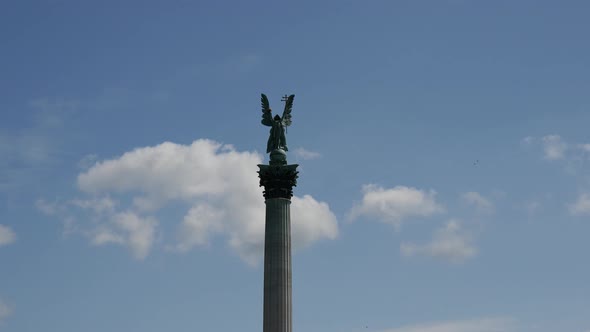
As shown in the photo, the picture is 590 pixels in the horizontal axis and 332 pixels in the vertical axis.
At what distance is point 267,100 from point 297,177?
21.4ft

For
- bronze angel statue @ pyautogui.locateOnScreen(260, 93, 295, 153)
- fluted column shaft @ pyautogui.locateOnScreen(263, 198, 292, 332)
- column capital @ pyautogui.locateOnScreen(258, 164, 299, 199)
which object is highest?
bronze angel statue @ pyautogui.locateOnScreen(260, 93, 295, 153)

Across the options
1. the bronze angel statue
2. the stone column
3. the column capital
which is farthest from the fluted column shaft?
the bronze angel statue

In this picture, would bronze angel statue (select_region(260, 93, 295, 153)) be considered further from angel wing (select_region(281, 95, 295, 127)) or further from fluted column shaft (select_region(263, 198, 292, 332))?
fluted column shaft (select_region(263, 198, 292, 332))

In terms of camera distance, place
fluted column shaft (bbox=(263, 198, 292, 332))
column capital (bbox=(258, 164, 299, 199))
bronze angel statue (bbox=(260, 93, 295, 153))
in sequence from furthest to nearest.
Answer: bronze angel statue (bbox=(260, 93, 295, 153)) → column capital (bbox=(258, 164, 299, 199)) → fluted column shaft (bbox=(263, 198, 292, 332))

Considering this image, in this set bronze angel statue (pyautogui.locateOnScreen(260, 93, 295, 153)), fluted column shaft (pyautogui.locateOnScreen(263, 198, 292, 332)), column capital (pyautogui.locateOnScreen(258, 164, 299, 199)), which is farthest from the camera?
bronze angel statue (pyautogui.locateOnScreen(260, 93, 295, 153))

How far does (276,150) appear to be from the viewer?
56.2m

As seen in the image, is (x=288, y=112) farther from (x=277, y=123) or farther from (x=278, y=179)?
(x=278, y=179)

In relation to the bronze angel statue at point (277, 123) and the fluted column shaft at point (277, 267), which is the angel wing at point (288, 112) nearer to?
the bronze angel statue at point (277, 123)

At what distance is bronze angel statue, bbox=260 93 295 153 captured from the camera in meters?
56.8

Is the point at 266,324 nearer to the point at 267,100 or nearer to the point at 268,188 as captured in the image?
the point at 268,188

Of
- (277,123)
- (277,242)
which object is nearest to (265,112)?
(277,123)

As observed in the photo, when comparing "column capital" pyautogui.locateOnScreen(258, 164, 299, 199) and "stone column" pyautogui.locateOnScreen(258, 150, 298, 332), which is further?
"column capital" pyautogui.locateOnScreen(258, 164, 299, 199)

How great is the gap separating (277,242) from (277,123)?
8.77 metres

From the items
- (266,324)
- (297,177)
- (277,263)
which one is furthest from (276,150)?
(266,324)
